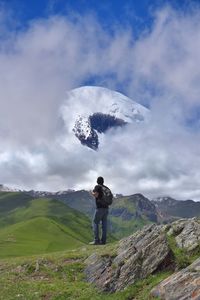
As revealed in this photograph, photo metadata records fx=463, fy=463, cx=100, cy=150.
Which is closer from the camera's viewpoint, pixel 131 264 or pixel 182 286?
pixel 182 286

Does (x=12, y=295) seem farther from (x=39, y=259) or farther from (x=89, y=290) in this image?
(x=39, y=259)

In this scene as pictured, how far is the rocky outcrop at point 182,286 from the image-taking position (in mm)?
21109

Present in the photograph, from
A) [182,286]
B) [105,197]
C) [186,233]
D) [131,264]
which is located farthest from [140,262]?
[105,197]

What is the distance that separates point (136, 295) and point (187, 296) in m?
4.43

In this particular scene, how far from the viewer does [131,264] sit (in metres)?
27.8

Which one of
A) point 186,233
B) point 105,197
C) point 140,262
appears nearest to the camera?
point 140,262

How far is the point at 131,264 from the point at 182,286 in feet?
19.8

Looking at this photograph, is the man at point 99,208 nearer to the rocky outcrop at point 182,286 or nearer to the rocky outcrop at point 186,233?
the rocky outcrop at point 186,233

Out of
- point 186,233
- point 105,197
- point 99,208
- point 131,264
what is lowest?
point 131,264

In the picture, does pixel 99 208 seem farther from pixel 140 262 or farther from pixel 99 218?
pixel 140 262

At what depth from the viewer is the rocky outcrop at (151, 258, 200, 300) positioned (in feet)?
69.3

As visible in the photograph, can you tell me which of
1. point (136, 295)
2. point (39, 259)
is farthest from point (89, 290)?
point (39, 259)

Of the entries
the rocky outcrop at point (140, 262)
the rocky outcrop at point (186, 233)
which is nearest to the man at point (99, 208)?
the rocky outcrop at point (186, 233)

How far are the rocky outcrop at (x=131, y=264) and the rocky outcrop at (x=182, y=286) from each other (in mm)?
3180
